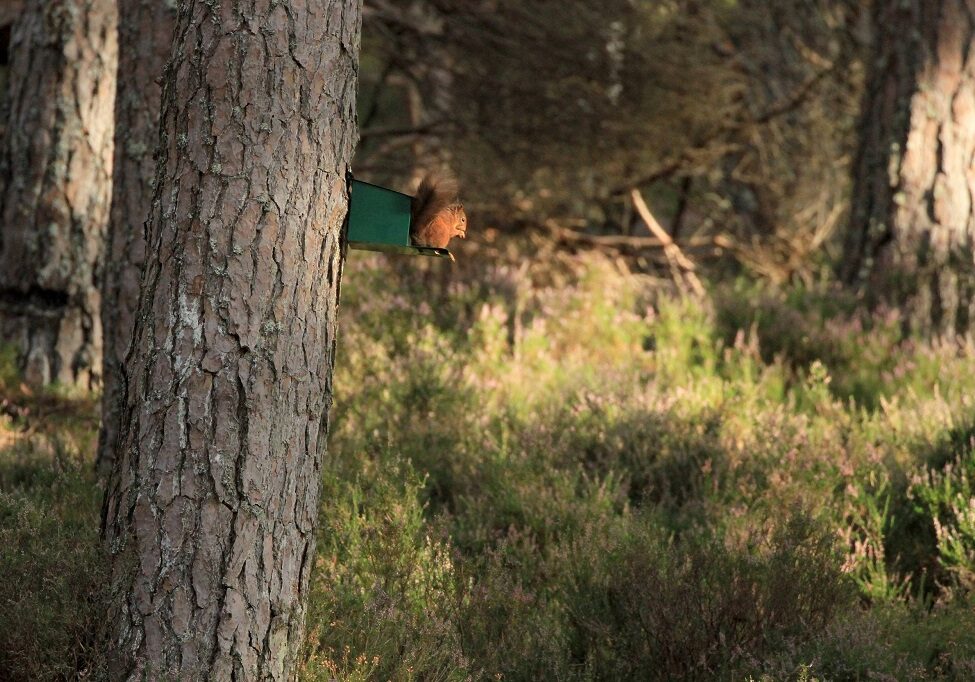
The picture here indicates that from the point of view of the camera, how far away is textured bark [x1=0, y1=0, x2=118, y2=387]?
22.2ft

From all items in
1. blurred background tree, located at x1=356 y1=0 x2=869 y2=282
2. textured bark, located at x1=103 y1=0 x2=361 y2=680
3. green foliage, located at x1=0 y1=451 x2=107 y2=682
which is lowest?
green foliage, located at x1=0 y1=451 x2=107 y2=682

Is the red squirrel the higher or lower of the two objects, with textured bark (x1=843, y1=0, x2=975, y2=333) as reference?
lower

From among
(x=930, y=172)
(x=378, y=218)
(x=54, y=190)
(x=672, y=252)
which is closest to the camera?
(x=378, y=218)

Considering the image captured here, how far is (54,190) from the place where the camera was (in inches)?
269

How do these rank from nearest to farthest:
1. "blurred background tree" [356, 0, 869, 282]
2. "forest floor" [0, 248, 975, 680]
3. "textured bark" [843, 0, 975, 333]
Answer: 1. "forest floor" [0, 248, 975, 680]
2. "textured bark" [843, 0, 975, 333]
3. "blurred background tree" [356, 0, 869, 282]

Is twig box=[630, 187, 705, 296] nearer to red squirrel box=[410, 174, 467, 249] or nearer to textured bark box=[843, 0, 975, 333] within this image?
textured bark box=[843, 0, 975, 333]

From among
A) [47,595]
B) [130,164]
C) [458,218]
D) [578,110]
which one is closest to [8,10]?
[130,164]

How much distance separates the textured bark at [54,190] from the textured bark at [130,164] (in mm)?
1950

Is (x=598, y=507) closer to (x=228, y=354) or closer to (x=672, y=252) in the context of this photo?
(x=228, y=354)

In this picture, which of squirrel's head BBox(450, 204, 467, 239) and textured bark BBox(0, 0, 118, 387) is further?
textured bark BBox(0, 0, 118, 387)

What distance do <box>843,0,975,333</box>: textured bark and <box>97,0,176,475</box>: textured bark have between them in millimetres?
4972

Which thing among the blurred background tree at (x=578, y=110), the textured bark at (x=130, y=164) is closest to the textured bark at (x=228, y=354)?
the textured bark at (x=130, y=164)

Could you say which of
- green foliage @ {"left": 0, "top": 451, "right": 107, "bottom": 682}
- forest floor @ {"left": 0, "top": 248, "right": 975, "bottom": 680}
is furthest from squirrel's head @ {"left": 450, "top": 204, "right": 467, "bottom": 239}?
green foliage @ {"left": 0, "top": 451, "right": 107, "bottom": 682}

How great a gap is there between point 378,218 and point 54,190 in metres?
4.20
